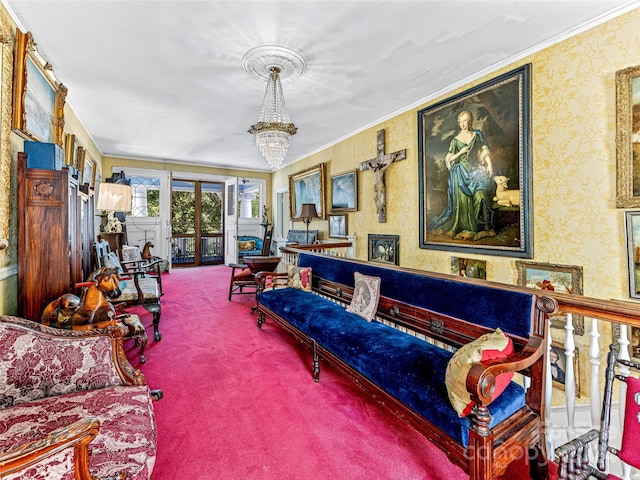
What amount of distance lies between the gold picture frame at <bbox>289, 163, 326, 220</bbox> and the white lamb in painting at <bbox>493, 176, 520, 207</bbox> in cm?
341

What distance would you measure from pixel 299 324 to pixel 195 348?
1179mm

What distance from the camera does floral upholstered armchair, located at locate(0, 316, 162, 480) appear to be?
2.79ft

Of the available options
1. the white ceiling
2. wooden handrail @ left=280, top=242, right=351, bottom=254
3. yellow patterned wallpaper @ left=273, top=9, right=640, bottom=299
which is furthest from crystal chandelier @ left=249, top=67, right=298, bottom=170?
yellow patterned wallpaper @ left=273, top=9, right=640, bottom=299

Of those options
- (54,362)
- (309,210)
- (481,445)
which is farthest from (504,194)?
(54,362)

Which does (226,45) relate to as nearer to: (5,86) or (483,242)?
(5,86)

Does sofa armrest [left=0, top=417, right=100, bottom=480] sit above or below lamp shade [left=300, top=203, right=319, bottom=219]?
below

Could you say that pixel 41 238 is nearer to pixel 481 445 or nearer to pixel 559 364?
pixel 481 445

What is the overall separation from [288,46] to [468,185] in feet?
7.69

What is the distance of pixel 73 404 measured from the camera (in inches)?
52.8

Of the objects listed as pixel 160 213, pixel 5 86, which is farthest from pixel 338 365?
pixel 160 213

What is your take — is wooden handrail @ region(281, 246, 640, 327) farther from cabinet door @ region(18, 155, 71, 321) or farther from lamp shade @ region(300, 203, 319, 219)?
lamp shade @ region(300, 203, 319, 219)

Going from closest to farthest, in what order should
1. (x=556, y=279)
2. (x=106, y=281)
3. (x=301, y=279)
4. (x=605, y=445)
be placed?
(x=605, y=445) < (x=106, y=281) < (x=556, y=279) < (x=301, y=279)

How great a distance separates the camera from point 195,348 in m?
3.05

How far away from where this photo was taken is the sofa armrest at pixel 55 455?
74 cm
